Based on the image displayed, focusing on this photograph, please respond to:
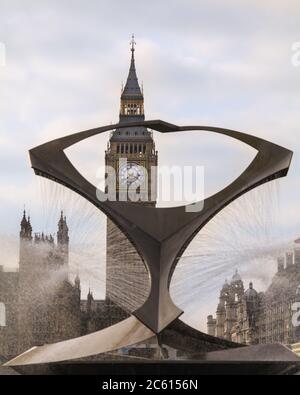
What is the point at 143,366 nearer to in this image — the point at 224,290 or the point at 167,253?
the point at 167,253

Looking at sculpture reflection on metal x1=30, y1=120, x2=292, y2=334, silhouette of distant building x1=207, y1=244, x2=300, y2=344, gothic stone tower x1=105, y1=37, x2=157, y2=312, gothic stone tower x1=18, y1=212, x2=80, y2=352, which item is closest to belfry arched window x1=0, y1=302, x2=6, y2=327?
gothic stone tower x1=18, y1=212, x2=80, y2=352

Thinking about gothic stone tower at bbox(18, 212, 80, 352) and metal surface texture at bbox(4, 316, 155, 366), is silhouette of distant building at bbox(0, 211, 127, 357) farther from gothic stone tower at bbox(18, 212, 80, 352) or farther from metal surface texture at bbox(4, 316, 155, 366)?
metal surface texture at bbox(4, 316, 155, 366)

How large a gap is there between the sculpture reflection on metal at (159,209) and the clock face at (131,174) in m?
71.4

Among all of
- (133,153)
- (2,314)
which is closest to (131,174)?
(133,153)

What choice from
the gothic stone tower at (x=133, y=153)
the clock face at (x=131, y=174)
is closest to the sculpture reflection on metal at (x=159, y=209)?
the gothic stone tower at (x=133, y=153)

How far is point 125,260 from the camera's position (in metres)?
66.6

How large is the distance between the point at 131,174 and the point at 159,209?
78833mm

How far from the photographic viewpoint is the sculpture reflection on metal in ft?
113

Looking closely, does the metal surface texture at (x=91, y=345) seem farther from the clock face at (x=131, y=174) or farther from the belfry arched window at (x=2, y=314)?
the clock face at (x=131, y=174)

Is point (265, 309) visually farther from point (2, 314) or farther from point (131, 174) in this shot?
point (131, 174)

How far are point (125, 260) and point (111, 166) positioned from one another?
47812 millimetres

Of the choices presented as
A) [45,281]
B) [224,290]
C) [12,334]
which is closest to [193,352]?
[12,334]

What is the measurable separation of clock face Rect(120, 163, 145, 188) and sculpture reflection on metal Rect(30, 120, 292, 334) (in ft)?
234
